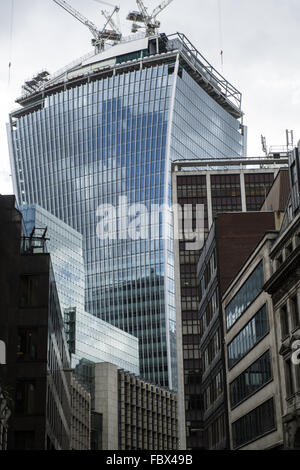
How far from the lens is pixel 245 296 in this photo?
79.6 metres

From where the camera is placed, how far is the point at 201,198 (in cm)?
16762

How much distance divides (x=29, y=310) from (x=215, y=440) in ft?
121

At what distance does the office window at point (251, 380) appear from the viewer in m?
70.1

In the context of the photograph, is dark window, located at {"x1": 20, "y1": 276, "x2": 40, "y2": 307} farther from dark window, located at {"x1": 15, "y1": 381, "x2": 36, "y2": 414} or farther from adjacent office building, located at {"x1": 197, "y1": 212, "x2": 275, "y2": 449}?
adjacent office building, located at {"x1": 197, "y1": 212, "x2": 275, "y2": 449}

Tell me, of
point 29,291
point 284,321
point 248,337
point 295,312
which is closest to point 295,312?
point 295,312

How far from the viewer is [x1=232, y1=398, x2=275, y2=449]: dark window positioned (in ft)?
223

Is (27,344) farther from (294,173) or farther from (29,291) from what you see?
(294,173)

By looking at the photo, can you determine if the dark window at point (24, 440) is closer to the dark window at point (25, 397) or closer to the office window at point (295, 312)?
the dark window at point (25, 397)

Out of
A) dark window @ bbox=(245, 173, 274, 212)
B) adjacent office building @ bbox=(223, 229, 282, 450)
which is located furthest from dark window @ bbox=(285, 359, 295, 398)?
dark window @ bbox=(245, 173, 274, 212)

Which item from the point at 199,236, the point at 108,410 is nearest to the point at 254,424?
the point at 199,236

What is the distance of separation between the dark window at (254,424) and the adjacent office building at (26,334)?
61.3 feet

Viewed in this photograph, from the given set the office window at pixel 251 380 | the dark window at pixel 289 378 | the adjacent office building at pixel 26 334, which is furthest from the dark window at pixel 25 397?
the dark window at pixel 289 378

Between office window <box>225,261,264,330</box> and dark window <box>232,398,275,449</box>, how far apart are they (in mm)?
10600

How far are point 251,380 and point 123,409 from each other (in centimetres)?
11267
